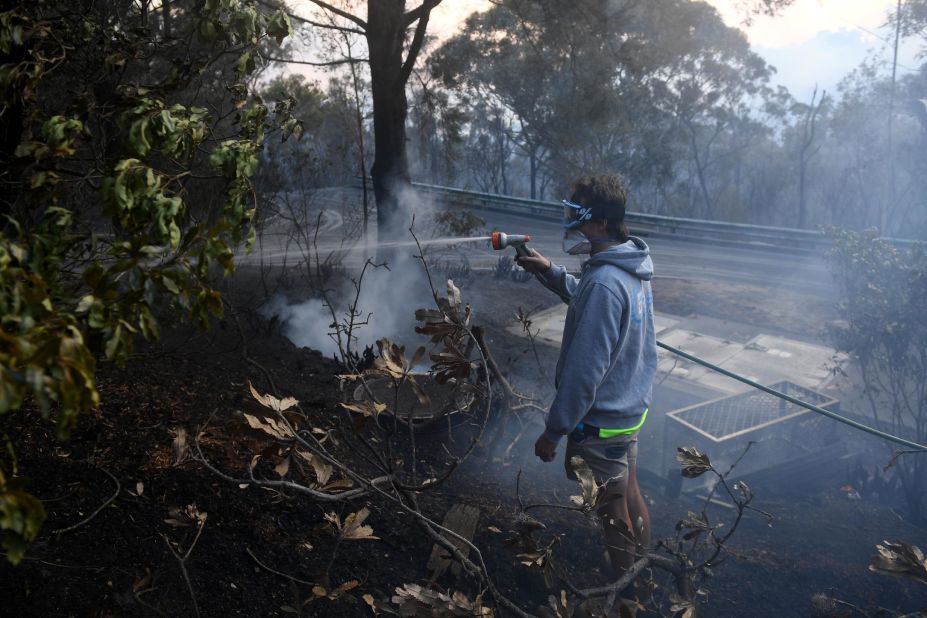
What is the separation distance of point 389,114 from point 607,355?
7639mm

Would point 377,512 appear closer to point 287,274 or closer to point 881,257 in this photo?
point 881,257

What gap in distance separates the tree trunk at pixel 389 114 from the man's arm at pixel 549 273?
262 inches

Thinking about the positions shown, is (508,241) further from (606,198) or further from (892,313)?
(892,313)

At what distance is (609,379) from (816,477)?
3351 millimetres

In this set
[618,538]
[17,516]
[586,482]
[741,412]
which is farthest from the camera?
[741,412]

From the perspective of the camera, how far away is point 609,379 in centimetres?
289

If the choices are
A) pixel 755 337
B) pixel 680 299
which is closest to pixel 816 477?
pixel 755 337

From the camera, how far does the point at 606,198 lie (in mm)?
A: 2910

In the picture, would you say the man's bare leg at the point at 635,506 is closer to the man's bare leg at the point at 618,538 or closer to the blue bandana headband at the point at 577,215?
the man's bare leg at the point at 618,538

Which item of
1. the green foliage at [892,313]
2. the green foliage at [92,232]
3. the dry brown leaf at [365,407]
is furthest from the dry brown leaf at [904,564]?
the green foliage at [892,313]

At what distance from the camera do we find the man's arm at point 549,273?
313 cm

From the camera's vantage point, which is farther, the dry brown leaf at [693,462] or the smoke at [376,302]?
the smoke at [376,302]

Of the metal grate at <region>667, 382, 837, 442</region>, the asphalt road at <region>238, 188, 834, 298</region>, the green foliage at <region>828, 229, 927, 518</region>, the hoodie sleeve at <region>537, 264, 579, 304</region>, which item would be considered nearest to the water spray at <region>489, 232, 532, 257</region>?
the hoodie sleeve at <region>537, 264, 579, 304</region>

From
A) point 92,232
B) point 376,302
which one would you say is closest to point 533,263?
point 92,232
